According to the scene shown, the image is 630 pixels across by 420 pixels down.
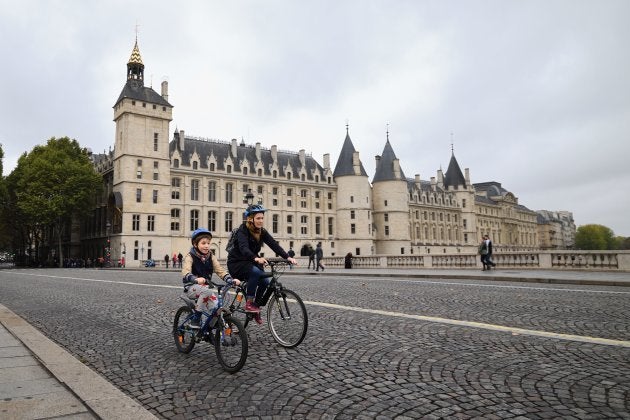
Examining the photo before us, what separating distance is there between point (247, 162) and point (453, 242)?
5206 centimetres

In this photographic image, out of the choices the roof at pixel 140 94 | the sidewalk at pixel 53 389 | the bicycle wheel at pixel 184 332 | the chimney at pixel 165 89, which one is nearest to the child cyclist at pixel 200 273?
the bicycle wheel at pixel 184 332

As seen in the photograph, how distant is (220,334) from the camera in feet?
15.2

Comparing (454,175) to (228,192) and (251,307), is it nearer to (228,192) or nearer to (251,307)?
(228,192)

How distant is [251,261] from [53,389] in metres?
2.40

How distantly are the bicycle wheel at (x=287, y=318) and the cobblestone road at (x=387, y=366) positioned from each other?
0.54 feet

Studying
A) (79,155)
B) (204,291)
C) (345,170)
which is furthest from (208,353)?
(345,170)

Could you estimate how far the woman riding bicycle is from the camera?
547cm

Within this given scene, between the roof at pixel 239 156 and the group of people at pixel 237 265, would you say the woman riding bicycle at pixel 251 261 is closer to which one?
the group of people at pixel 237 265

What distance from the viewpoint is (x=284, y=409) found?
340cm

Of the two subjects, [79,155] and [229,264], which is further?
[79,155]

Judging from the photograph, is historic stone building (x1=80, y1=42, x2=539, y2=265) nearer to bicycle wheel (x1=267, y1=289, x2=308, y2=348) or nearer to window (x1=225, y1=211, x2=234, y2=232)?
window (x1=225, y1=211, x2=234, y2=232)

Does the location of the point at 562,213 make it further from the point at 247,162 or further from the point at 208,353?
the point at 208,353

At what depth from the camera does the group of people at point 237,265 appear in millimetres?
4840

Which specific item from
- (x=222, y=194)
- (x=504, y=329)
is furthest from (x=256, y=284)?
(x=222, y=194)
